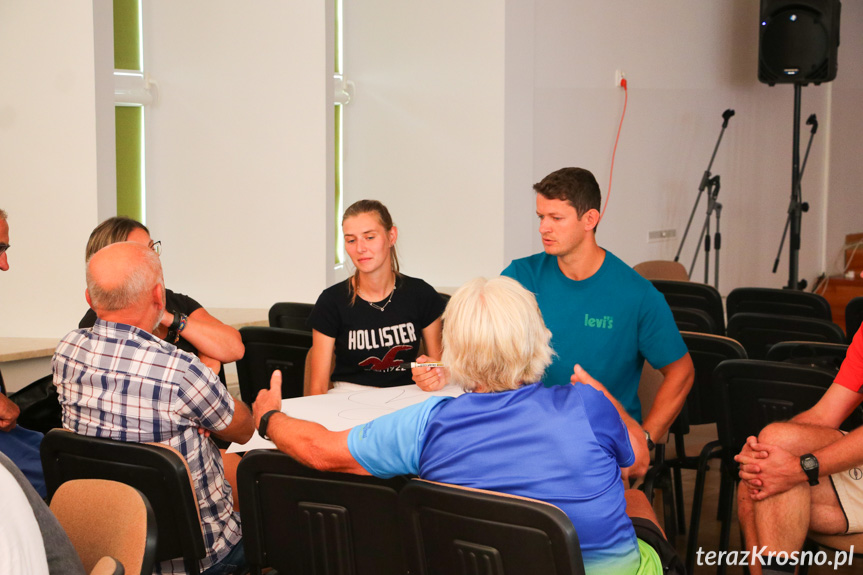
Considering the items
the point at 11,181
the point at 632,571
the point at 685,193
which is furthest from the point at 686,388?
the point at 685,193

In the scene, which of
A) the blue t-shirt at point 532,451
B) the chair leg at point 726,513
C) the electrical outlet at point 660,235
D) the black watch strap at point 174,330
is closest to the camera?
→ the blue t-shirt at point 532,451

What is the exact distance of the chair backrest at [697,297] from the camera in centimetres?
408

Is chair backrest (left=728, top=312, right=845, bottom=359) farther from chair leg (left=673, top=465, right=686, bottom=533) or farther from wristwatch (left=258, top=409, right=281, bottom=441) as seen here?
wristwatch (left=258, top=409, right=281, bottom=441)

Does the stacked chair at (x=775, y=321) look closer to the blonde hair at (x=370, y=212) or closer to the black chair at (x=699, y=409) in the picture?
the black chair at (x=699, y=409)

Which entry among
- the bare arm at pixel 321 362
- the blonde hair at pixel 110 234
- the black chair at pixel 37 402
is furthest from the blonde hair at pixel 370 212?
the black chair at pixel 37 402

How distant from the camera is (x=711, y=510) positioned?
133 inches

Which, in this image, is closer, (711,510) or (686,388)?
(686,388)

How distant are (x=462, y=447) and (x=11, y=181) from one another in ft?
8.63

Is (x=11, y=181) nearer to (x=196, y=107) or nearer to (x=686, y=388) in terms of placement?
(x=196, y=107)

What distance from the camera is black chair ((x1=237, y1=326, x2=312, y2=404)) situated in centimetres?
296

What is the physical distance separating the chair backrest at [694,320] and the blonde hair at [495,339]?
213 cm

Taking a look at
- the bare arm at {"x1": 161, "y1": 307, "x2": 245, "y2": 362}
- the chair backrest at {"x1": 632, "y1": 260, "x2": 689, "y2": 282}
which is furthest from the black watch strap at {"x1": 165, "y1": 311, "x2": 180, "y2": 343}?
the chair backrest at {"x1": 632, "y1": 260, "x2": 689, "y2": 282}

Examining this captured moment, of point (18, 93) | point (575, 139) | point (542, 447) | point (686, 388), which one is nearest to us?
point (542, 447)

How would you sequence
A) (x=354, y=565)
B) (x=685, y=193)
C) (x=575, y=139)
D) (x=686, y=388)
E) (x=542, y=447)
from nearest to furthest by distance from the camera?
(x=542, y=447) < (x=354, y=565) < (x=686, y=388) < (x=575, y=139) < (x=685, y=193)
